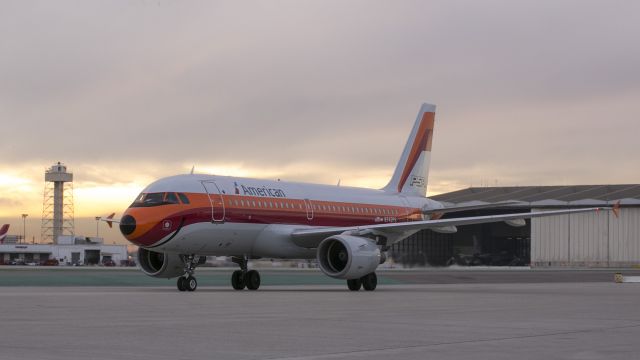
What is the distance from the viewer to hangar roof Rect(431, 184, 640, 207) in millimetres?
102188

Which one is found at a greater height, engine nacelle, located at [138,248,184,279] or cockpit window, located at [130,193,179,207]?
cockpit window, located at [130,193,179,207]

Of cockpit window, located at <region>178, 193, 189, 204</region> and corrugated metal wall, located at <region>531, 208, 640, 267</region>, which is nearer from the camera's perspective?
cockpit window, located at <region>178, 193, 189, 204</region>

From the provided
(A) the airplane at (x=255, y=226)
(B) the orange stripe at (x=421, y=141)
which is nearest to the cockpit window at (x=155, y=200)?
(A) the airplane at (x=255, y=226)

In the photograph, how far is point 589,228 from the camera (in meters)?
104

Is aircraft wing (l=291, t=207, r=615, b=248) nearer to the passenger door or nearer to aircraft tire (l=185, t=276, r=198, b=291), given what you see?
the passenger door

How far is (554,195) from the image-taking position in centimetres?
11200

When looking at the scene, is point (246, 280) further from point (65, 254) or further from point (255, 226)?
point (65, 254)

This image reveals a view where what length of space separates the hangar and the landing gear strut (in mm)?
56886

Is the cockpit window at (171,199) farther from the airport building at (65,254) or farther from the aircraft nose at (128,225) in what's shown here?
the airport building at (65,254)

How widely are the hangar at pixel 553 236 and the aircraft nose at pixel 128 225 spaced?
5992 centimetres

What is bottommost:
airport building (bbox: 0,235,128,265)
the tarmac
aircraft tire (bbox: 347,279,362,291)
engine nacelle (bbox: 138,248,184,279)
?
airport building (bbox: 0,235,128,265)

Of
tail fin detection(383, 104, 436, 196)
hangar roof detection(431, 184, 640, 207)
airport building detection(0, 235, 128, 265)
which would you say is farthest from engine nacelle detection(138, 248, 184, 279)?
airport building detection(0, 235, 128, 265)

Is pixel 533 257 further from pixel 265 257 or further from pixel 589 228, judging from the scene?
pixel 265 257

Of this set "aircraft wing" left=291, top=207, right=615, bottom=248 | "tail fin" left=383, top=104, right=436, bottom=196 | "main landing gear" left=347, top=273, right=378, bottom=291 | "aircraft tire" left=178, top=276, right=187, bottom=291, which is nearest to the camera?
"aircraft tire" left=178, top=276, right=187, bottom=291
